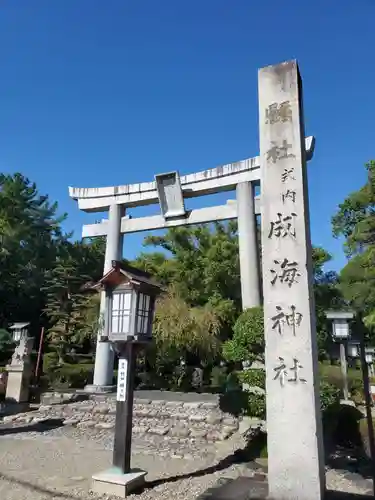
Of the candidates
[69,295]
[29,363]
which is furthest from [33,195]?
[29,363]

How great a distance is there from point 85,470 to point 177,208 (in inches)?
370

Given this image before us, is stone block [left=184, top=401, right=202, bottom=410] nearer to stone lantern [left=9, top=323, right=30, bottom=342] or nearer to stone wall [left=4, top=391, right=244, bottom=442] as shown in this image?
stone wall [left=4, top=391, right=244, bottom=442]

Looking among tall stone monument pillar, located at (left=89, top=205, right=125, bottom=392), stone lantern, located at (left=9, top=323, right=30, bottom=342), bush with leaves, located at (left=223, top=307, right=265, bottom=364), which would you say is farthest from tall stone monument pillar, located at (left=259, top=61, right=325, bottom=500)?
stone lantern, located at (left=9, top=323, right=30, bottom=342)

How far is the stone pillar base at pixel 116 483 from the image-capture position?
516cm

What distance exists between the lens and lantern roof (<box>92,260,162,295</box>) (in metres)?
6.00

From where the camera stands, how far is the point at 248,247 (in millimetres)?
12727

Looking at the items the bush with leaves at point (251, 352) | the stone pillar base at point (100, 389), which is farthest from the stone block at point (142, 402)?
the bush with leaves at point (251, 352)

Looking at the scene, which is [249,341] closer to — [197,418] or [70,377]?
[197,418]

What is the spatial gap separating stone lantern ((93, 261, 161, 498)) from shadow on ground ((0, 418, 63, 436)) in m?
5.56

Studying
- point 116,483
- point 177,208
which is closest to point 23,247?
point 177,208

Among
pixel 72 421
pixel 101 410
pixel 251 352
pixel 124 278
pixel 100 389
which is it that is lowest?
pixel 72 421

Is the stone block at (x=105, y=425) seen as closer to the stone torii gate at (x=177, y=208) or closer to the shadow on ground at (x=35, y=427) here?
the shadow on ground at (x=35, y=427)

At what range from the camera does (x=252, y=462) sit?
22.3 feet

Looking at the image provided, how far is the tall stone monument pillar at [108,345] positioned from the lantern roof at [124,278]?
677cm
